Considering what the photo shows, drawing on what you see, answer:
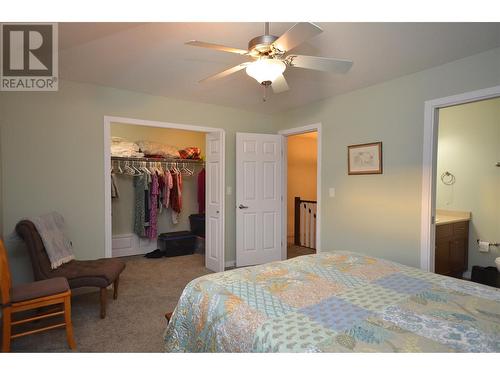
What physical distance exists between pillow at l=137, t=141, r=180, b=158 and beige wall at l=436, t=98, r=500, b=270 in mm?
4158

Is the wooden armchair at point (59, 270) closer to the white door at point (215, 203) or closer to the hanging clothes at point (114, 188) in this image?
the white door at point (215, 203)

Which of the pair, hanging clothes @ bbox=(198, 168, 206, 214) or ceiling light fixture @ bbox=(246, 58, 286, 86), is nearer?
ceiling light fixture @ bbox=(246, 58, 286, 86)

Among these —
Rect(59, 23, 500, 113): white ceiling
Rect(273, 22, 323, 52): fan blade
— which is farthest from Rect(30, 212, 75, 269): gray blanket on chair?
Rect(273, 22, 323, 52): fan blade

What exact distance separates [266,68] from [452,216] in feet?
11.2

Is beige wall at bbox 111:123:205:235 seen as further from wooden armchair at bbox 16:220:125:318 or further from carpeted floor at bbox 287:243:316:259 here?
wooden armchair at bbox 16:220:125:318

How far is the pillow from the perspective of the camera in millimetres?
4746

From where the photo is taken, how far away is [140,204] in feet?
15.7

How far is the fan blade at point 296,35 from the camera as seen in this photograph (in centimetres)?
140

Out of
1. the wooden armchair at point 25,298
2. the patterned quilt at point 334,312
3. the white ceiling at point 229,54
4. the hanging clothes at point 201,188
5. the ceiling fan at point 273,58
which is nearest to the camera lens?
the patterned quilt at point 334,312

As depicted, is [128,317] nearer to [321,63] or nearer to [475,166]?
[321,63]

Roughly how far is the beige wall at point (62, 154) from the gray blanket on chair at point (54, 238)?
0.23 m

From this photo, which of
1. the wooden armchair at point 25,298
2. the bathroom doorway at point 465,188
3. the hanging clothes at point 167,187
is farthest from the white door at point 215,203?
the bathroom doorway at point 465,188

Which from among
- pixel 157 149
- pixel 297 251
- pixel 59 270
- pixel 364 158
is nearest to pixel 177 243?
pixel 157 149
